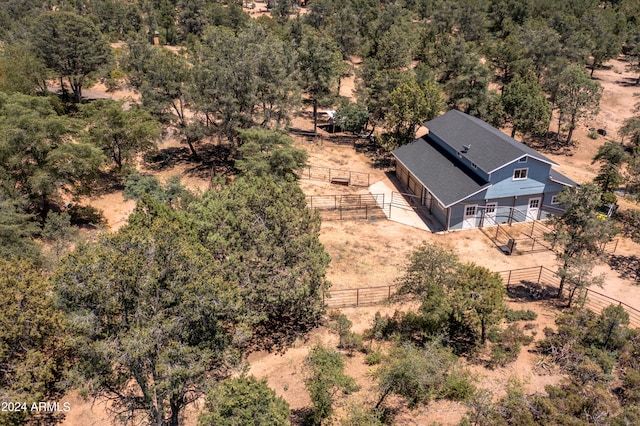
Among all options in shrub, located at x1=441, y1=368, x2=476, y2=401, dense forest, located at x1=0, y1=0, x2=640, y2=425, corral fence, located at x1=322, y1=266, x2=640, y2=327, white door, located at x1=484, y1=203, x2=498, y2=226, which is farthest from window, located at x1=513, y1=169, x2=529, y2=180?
shrub, located at x1=441, y1=368, x2=476, y2=401

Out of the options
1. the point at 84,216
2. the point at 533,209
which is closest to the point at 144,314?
the point at 84,216

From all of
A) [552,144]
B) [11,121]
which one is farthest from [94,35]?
[552,144]

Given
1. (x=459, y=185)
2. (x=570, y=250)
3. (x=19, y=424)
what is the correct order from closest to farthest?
(x=19, y=424), (x=570, y=250), (x=459, y=185)

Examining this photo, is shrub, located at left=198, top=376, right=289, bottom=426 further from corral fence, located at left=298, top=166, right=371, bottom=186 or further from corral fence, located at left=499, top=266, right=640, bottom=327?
corral fence, located at left=298, top=166, right=371, bottom=186

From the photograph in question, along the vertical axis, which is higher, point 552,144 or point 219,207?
point 219,207

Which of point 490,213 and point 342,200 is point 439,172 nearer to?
point 490,213

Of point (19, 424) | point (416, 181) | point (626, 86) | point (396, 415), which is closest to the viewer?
point (19, 424)

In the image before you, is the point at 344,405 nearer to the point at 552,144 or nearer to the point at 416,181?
the point at 416,181
